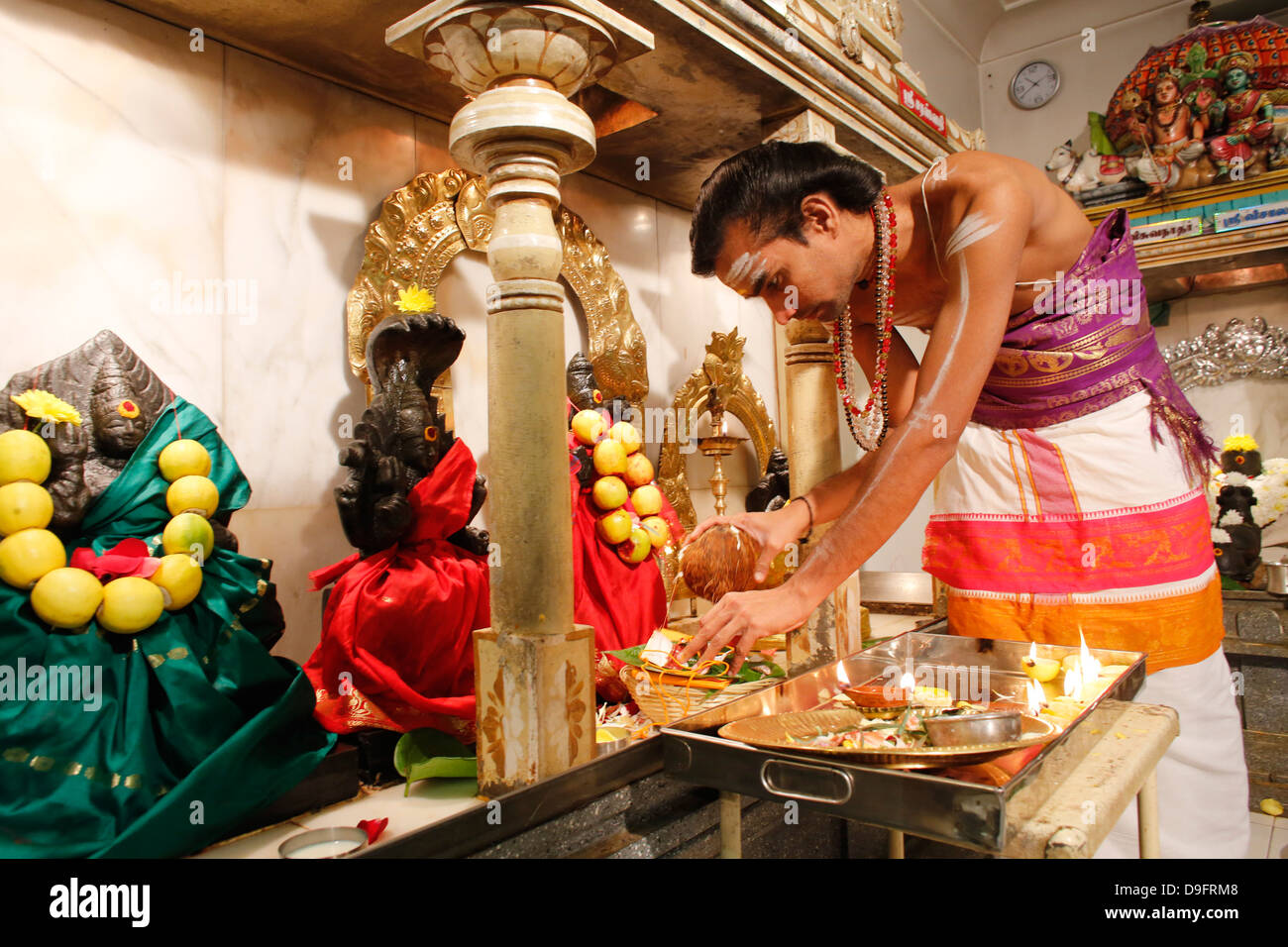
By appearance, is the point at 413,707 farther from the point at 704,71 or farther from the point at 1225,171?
the point at 1225,171

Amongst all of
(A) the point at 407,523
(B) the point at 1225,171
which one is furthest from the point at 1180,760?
(B) the point at 1225,171

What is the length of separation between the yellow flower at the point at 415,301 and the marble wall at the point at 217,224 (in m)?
0.31

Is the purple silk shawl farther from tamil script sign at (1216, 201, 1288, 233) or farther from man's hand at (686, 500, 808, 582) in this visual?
tamil script sign at (1216, 201, 1288, 233)

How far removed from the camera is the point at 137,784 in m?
1.61

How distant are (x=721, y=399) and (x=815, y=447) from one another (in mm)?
1351

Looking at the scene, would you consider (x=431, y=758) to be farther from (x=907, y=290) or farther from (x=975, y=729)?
(x=907, y=290)

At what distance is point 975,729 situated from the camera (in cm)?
129

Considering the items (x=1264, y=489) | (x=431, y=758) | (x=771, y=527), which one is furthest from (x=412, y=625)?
(x=1264, y=489)

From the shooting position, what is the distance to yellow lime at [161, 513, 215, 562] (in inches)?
70.4

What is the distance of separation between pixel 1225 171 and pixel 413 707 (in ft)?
20.2

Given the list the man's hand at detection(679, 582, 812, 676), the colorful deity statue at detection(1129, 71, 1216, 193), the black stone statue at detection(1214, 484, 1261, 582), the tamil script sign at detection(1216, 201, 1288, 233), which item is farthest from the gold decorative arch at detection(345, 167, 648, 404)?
the tamil script sign at detection(1216, 201, 1288, 233)

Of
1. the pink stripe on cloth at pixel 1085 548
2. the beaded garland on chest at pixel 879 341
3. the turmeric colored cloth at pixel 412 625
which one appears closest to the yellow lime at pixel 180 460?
the turmeric colored cloth at pixel 412 625

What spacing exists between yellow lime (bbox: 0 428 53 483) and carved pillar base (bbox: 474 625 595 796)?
1.01 metres

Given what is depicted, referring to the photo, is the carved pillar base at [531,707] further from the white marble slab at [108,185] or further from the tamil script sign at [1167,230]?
the tamil script sign at [1167,230]
